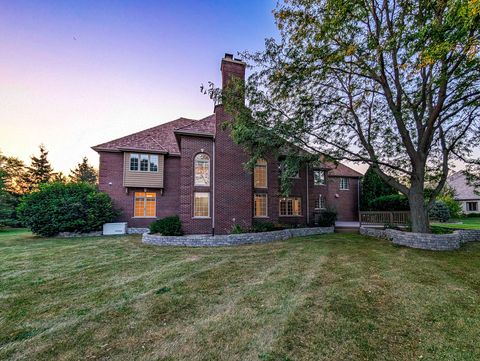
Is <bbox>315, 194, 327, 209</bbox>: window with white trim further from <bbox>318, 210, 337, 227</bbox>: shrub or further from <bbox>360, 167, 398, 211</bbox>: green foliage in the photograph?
<bbox>360, 167, 398, 211</bbox>: green foliage

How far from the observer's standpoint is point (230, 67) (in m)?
12.1

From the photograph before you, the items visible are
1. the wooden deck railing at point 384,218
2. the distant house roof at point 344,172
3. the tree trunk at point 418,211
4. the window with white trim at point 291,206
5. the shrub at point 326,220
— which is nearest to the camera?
the tree trunk at point 418,211

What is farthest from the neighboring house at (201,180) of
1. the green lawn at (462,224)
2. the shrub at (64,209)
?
the green lawn at (462,224)

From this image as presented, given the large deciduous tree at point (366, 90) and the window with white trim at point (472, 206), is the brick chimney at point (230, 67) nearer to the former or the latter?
the large deciduous tree at point (366, 90)

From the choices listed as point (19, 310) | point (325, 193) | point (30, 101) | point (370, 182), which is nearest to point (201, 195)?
point (19, 310)

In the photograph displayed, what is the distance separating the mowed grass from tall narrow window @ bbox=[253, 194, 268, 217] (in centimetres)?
595

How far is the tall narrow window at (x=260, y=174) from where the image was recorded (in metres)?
13.6

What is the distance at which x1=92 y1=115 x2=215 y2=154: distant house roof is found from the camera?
1246 centimetres

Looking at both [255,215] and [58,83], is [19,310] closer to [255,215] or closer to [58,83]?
[255,215]

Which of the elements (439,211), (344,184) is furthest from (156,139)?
(439,211)

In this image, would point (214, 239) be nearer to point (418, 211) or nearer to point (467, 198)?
point (418, 211)

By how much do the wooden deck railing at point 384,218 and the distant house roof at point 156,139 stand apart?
460 inches

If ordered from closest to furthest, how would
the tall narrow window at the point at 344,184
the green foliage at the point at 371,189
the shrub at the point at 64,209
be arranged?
1. the shrub at the point at 64,209
2. the green foliage at the point at 371,189
3. the tall narrow window at the point at 344,184

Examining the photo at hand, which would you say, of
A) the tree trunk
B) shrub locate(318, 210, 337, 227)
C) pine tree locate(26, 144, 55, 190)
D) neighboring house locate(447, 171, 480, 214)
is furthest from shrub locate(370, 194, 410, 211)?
pine tree locate(26, 144, 55, 190)
